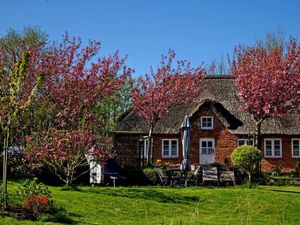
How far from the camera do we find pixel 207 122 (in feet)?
110

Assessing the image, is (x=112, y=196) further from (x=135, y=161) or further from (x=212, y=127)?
(x=212, y=127)

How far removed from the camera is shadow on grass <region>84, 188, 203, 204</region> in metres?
16.2

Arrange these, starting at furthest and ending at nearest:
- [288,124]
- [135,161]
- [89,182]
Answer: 1. [288,124]
2. [135,161]
3. [89,182]

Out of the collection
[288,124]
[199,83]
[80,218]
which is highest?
[199,83]

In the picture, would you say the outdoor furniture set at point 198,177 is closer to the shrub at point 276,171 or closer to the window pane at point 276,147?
the shrub at point 276,171

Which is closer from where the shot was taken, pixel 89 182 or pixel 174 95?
pixel 89 182

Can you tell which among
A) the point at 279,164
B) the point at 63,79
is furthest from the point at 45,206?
the point at 279,164

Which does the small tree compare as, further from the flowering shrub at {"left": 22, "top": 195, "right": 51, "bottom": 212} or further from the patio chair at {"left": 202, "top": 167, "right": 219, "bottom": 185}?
the flowering shrub at {"left": 22, "top": 195, "right": 51, "bottom": 212}

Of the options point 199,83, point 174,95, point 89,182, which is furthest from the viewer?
point 199,83

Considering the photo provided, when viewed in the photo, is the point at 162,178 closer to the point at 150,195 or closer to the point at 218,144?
the point at 150,195

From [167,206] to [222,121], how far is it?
61.8ft

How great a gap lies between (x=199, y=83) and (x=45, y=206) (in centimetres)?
2465

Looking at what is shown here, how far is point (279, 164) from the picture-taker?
109 ft

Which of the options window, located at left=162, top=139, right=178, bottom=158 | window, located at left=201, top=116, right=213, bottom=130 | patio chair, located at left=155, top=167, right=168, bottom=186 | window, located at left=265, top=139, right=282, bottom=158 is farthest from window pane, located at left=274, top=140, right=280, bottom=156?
patio chair, located at left=155, top=167, right=168, bottom=186
